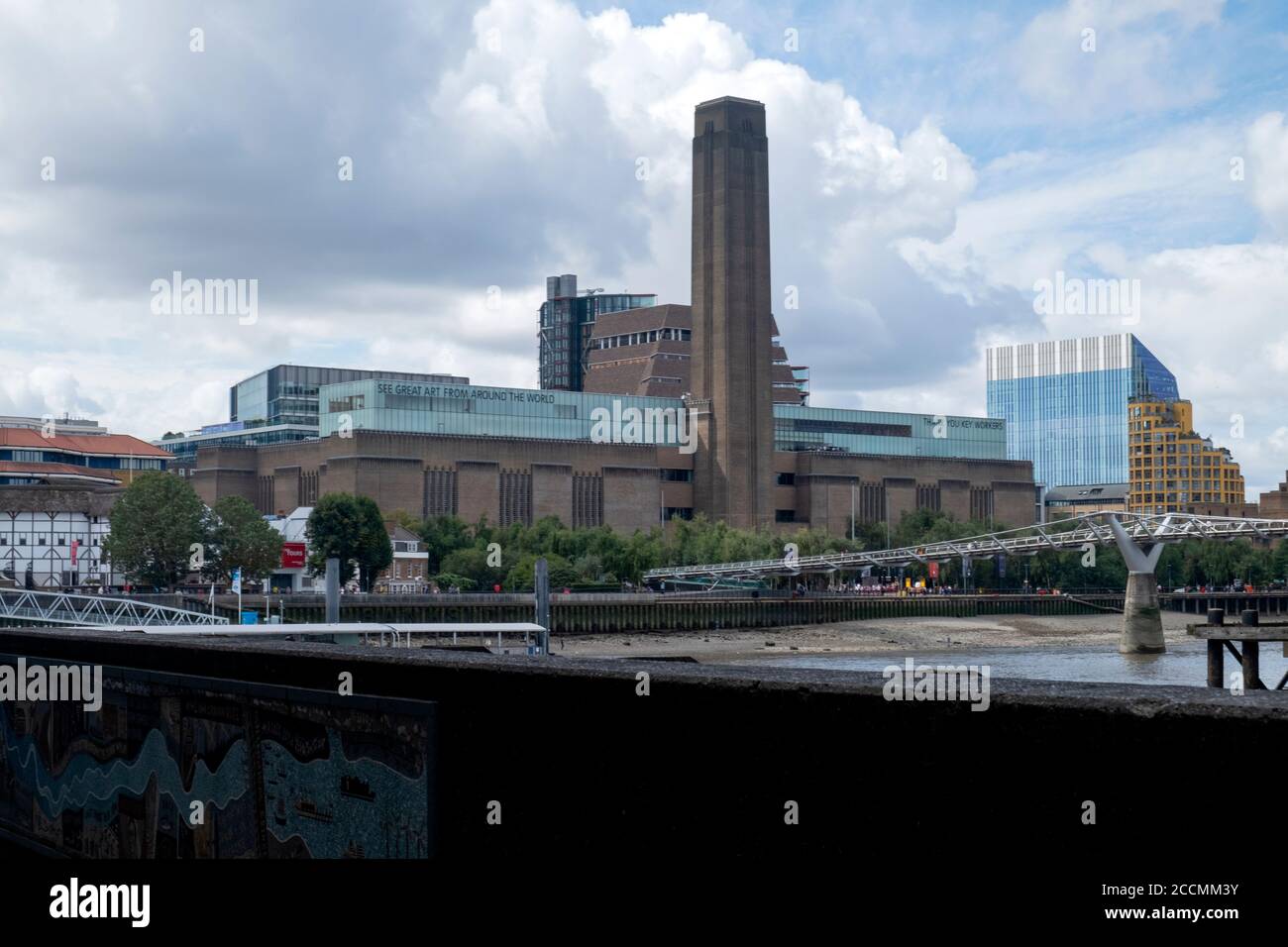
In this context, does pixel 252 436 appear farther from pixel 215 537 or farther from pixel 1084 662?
pixel 1084 662

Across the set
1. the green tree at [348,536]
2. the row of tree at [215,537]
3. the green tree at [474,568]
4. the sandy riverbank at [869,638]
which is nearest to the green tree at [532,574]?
the green tree at [474,568]

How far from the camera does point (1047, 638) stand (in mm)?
112062

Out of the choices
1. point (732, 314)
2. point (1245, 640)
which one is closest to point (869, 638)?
point (732, 314)

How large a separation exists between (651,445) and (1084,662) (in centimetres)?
8239

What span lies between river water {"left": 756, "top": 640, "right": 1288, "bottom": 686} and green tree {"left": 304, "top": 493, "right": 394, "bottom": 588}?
120ft

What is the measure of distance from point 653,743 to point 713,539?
137 metres

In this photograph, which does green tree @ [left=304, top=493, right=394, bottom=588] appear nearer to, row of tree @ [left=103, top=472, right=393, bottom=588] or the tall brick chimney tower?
row of tree @ [left=103, top=472, right=393, bottom=588]

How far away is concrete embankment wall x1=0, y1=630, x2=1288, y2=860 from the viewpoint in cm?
509

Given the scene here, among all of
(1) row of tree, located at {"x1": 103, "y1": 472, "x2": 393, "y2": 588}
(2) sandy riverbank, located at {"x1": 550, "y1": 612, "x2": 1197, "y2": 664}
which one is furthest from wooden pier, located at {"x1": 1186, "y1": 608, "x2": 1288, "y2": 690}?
(1) row of tree, located at {"x1": 103, "y1": 472, "x2": 393, "y2": 588}

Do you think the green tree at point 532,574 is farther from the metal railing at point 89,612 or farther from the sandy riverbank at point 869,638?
the metal railing at point 89,612

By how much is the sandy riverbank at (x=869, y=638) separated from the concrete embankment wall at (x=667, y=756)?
80.8m

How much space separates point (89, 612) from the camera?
7750 centimetres
